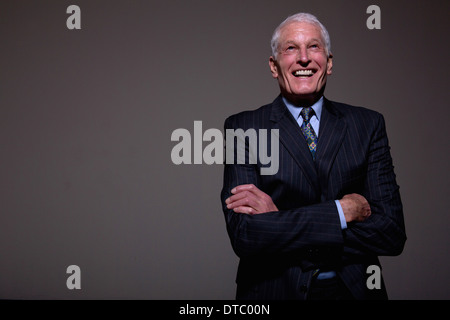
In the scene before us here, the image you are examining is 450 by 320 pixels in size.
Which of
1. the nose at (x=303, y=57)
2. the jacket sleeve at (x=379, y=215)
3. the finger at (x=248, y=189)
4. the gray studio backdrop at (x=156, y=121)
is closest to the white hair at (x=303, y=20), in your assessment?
the nose at (x=303, y=57)

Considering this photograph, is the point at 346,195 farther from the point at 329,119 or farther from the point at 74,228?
the point at 74,228

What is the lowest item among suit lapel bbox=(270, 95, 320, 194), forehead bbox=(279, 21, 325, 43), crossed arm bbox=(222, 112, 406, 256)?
crossed arm bbox=(222, 112, 406, 256)

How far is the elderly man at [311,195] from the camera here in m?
1.36

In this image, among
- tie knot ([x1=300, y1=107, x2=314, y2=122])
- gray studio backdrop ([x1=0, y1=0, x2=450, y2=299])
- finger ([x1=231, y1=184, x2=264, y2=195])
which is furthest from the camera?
gray studio backdrop ([x1=0, y1=0, x2=450, y2=299])

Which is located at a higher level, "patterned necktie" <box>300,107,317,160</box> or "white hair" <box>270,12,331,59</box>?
"white hair" <box>270,12,331,59</box>

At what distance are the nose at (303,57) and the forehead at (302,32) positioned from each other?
4 cm

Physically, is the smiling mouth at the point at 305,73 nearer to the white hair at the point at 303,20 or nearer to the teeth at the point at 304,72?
the teeth at the point at 304,72

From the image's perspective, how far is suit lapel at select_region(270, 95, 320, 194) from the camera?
1.46 metres

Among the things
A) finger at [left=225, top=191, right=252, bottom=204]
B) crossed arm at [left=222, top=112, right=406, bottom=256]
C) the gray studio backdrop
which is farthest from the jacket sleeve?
the gray studio backdrop

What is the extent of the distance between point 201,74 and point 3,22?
180cm

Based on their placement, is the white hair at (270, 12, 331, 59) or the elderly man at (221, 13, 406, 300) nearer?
the elderly man at (221, 13, 406, 300)

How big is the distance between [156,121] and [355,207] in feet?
6.79

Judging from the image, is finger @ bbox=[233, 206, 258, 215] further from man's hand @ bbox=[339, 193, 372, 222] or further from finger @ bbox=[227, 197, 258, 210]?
man's hand @ bbox=[339, 193, 372, 222]

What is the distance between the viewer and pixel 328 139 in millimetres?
1508
